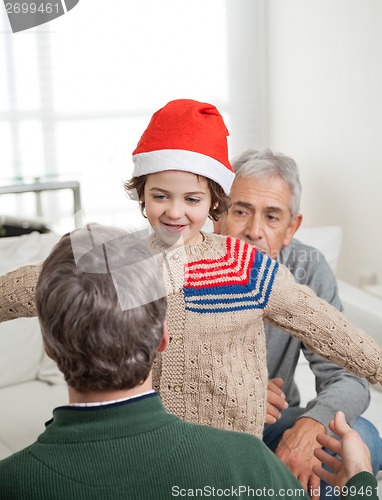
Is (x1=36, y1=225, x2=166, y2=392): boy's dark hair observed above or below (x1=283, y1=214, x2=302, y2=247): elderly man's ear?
above

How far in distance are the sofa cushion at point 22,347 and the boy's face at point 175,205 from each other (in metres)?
1.05

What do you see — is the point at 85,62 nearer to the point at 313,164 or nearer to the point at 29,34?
the point at 29,34

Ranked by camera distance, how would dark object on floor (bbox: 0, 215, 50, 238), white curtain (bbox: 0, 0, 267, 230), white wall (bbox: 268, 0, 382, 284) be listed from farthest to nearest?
white curtain (bbox: 0, 0, 267, 230)
dark object on floor (bbox: 0, 215, 50, 238)
white wall (bbox: 268, 0, 382, 284)

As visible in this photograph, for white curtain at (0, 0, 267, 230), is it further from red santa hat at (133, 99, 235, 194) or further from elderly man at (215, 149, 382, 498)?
red santa hat at (133, 99, 235, 194)

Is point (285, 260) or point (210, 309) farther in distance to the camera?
point (285, 260)

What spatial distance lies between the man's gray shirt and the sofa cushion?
78 centimetres

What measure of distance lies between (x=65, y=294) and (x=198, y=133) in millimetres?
558

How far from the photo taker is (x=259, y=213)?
1.80 m

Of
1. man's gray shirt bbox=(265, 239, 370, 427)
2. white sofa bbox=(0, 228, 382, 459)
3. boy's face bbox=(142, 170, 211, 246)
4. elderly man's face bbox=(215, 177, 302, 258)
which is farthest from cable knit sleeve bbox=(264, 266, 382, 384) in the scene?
white sofa bbox=(0, 228, 382, 459)

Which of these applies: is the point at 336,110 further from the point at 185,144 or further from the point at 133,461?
the point at 133,461

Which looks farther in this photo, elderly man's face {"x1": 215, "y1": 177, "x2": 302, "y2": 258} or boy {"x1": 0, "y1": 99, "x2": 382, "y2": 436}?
elderly man's face {"x1": 215, "y1": 177, "x2": 302, "y2": 258}

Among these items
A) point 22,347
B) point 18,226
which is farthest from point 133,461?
point 18,226

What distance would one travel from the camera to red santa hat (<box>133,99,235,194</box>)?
4.37 feet

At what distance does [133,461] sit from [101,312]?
0.56 ft
